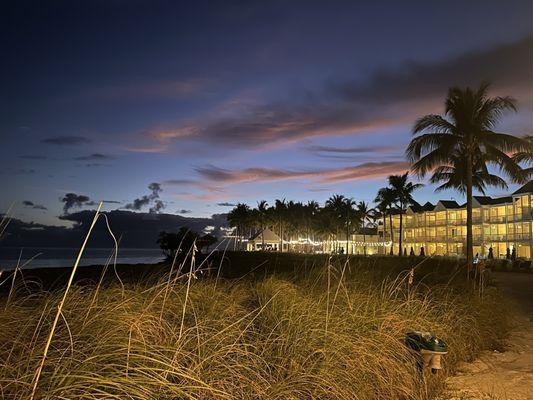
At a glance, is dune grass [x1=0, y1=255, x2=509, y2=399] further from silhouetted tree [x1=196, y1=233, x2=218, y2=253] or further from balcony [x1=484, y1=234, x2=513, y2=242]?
balcony [x1=484, y1=234, x2=513, y2=242]

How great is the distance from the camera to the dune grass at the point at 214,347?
3510 mm

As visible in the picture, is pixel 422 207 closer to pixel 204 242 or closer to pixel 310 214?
pixel 310 214

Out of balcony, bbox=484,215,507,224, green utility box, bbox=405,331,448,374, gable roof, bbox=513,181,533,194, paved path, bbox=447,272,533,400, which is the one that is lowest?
paved path, bbox=447,272,533,400

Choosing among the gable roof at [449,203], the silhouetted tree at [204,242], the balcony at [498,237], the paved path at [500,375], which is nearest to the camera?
the paved path at [500,375]

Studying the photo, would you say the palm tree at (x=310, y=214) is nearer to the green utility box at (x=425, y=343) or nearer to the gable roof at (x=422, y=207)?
the gable roof at (x=422, y=207)

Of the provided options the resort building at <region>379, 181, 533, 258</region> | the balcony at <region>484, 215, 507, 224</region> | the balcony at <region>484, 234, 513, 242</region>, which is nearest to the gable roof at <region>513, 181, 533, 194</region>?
the resort building at <region>379, 181, 533, 258</region>

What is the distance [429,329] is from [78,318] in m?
4.85

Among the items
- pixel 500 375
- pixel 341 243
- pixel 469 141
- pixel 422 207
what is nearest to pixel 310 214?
pixel 341 243

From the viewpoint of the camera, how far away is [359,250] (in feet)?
323

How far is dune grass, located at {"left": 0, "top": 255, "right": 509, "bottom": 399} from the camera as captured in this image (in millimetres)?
3510

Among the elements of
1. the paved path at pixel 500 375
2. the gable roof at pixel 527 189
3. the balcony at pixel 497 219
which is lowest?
the paved path at pixel 500 375

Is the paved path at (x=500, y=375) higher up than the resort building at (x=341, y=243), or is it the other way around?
the resort building at (x=341, y=243)

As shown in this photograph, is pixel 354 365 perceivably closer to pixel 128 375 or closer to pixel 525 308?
pixel 128 375

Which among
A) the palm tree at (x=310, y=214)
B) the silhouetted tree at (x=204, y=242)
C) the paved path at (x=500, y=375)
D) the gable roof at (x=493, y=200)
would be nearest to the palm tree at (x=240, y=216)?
the palm tree at (x=310, y=214)
